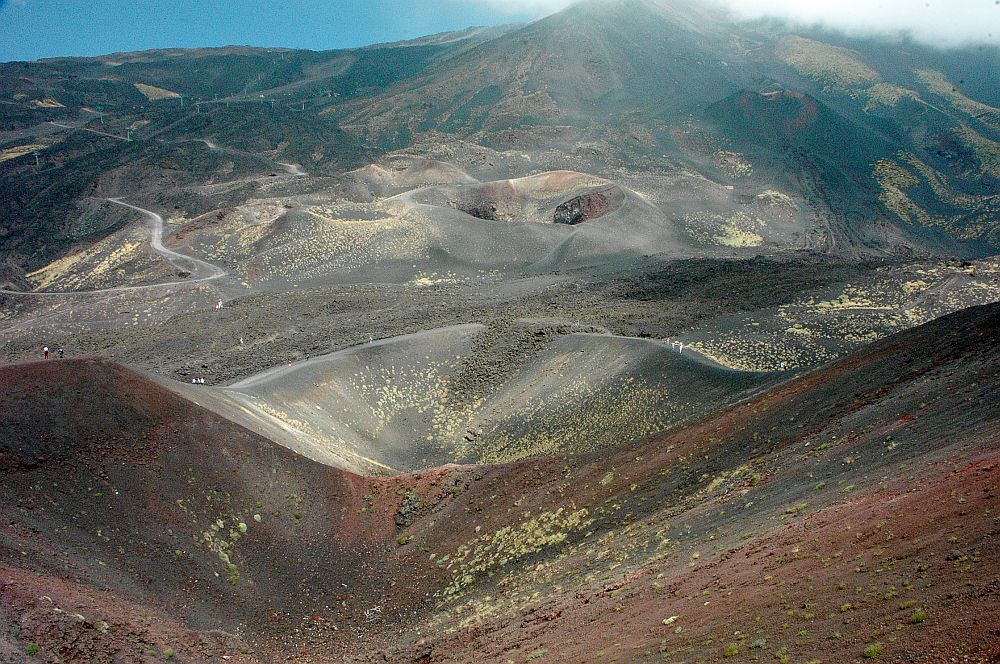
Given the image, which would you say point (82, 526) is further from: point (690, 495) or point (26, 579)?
point (690, 495)

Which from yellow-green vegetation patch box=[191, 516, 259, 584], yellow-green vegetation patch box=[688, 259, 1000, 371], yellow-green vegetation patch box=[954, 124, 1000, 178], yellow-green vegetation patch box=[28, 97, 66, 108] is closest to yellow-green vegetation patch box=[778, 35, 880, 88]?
yellow-green vegetation patch box=[954, 124, 1000, 178]

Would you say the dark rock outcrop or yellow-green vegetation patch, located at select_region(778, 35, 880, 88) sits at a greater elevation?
yellow-green vegetation patch, located at select_region(778, 35, 880, 88)

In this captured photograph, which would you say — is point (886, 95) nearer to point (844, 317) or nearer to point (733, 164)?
point (733, 164)

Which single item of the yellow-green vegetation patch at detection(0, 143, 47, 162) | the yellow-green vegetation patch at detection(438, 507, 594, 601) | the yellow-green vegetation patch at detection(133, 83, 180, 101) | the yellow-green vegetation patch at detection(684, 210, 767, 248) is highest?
the yellow-green vegetation patch at detection(133, 83, 180, 101)

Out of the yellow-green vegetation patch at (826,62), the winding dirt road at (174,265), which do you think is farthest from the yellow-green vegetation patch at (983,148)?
the winding dirt road at (174,265)

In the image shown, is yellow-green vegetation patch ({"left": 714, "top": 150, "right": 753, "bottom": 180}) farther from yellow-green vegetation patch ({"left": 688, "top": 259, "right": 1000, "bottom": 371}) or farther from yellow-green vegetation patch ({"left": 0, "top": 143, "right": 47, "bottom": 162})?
yellow-green vegetation patch ({"left": 0, "top": 143, "right": 47, "bottom": 162})

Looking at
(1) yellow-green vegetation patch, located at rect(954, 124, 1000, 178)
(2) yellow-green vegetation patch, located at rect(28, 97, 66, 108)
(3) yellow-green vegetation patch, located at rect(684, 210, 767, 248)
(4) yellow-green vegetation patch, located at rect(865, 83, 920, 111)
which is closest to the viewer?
(3) yellow-green vegetation patch, located at rect(684, 210, 767, 248)

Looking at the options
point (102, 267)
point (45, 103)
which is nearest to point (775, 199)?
point (102, 267)
